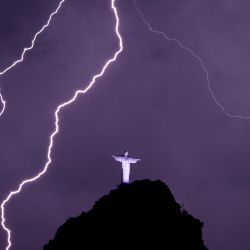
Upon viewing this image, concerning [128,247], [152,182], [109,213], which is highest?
[152,182]

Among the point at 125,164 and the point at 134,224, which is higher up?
the point at 125,164

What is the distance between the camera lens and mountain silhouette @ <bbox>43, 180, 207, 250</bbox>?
23375mm

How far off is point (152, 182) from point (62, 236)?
207 inches

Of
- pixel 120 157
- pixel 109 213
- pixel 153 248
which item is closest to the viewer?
pixel 153 248

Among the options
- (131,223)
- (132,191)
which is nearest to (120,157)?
(132,191)

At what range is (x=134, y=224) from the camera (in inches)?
937

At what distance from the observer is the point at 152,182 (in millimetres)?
25172

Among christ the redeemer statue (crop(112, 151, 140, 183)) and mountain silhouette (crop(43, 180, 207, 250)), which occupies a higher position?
christ the redeemer statue (crop(112, 151, 140, 183))

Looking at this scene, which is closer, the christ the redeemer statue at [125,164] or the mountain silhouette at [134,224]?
the mountain silhouette at [134,224]

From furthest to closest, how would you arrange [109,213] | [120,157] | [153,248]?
[120,157] < [109,213] < [153,248]

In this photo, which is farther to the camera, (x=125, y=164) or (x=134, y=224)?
(x=125, y=164)

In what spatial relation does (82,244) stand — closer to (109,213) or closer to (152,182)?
(109,213)

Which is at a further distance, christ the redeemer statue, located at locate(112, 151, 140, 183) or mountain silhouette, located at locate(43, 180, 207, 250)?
christ the redeemer statue, located at locate(112, 151, 140, 183)

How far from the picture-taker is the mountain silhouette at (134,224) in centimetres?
2338
